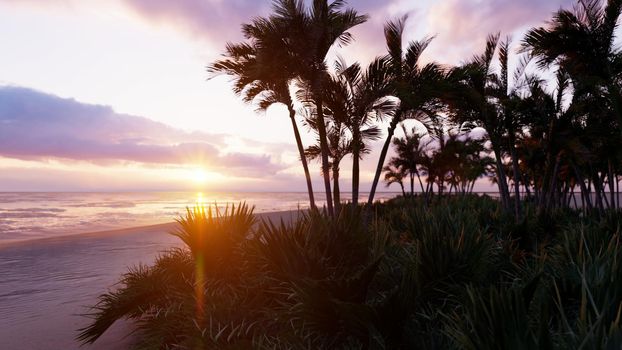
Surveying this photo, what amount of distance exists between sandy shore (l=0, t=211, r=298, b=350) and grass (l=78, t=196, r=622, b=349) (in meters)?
0.71

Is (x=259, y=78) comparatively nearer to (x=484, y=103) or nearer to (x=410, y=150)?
(x=484, y=103)

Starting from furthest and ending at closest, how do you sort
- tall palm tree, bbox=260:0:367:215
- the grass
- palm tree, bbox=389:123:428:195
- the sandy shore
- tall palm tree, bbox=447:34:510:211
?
palm tree, bbox=389:123:428:195 → tall palm tree, bbox=447:34:510:211 → tall palm tree, bbox=260:0:367:215 → the sandy shore → the grass

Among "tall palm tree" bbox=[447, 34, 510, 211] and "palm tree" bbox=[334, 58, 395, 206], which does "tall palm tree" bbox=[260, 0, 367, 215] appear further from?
"tall palm tree" bbox=[447, 34, 510, 211]

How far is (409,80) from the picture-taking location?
15875 millimetres

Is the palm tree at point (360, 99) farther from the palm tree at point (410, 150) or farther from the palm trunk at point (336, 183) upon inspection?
the palm tree at point (410, 150)

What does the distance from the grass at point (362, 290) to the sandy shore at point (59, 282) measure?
2.31 feet

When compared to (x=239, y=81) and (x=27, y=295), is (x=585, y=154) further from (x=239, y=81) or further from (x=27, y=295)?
(x=27, y=295)

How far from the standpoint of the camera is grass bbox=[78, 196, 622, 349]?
241 cm

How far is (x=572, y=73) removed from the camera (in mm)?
15797

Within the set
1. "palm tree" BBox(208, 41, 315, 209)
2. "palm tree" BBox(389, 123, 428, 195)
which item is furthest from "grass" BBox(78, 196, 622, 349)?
"palm tree" BBox(389, 123, 428, 195)

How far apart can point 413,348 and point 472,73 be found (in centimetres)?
Answer: 1452

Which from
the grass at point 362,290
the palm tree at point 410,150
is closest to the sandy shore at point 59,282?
the grass at point 362,290

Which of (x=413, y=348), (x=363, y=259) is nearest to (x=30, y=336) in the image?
(x=363, y=259)

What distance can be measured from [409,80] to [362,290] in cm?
1365
